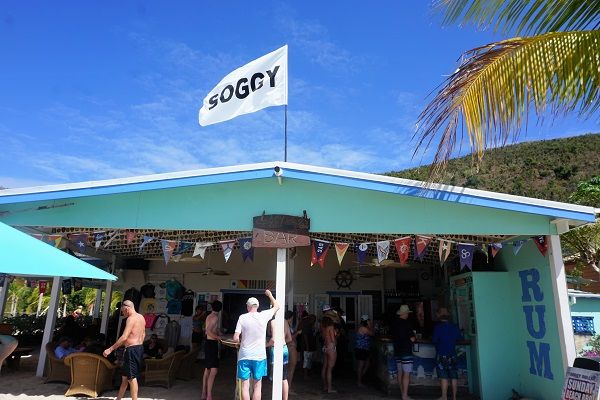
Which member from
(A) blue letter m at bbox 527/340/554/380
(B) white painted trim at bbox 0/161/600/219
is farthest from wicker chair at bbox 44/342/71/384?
(A) blue letter m at bbox 527/340/554/380

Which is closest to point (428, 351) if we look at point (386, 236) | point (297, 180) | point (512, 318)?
point (512, 318)

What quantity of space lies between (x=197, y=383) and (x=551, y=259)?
6.76 meters

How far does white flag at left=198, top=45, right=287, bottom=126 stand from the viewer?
26.0 ft

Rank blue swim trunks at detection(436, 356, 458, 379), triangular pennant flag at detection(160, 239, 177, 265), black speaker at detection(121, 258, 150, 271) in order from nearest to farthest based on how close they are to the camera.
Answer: blue swim trunks at detection(436, 356, 458, 379), triangular pennant flag at detection(160, 239, 177, 265), black speaker at detection(121, 258, 150, 271)

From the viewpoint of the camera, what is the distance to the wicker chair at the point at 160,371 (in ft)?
27.1

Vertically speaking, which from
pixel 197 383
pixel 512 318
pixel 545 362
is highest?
pixel 512 318

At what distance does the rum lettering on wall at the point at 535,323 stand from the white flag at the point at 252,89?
17.2 feet

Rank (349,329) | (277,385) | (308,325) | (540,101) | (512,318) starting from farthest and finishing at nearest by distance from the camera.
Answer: (349,329) → (308,325) → (512,318) → (277,385) → (540,101)

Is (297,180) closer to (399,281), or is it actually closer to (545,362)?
(545,362)

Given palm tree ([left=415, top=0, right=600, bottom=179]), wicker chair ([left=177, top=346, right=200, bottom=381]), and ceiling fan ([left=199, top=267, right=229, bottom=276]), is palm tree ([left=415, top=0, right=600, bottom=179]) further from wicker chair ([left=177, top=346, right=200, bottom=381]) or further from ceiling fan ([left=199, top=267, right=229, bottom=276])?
ceiling fan ([left=199, top=267, right=229, bottom=276])

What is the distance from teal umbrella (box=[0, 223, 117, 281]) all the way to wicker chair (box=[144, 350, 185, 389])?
3.94 m

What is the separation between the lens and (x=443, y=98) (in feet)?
14.3

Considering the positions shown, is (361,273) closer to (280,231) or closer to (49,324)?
(280,231)

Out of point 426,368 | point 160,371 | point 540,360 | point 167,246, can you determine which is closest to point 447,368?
point 426,368
